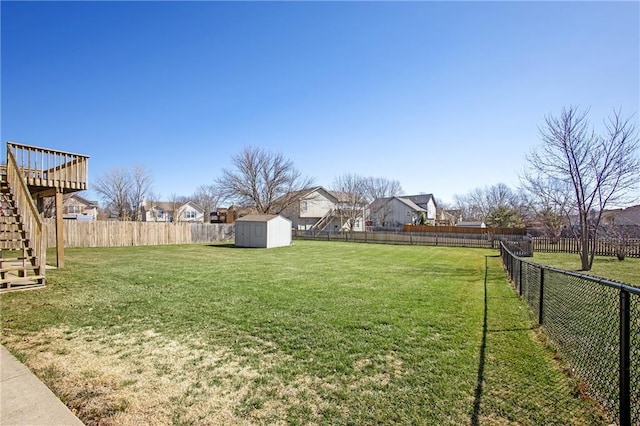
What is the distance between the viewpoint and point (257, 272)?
1052cm

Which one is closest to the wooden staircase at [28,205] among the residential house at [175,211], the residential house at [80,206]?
the residential house at [80,206]

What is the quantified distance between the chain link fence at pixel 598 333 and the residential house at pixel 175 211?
56767 mm

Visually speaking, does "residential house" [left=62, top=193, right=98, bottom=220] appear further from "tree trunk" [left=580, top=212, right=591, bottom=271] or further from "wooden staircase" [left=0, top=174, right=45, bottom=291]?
"tree trunk" [left=580, top=212, right=591, bottom=271]

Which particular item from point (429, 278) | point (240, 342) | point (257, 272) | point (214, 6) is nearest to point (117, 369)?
point (240, 342)

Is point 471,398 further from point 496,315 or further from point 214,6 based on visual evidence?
point 214,6

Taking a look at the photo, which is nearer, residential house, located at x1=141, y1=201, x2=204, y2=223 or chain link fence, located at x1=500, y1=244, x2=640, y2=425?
chain link fence, located at x1=500, y1=244, x2=640, y2=425

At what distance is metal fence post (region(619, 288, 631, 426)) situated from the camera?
2.24 meters

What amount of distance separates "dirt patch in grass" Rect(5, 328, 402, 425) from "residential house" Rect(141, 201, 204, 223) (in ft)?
180

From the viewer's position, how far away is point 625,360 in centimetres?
231

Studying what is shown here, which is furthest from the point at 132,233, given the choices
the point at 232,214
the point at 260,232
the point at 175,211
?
the point at 175,211

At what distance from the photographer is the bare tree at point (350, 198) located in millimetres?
40625

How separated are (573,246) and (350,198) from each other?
25415mm

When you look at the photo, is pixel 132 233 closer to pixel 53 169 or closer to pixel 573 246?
pixel 53 169

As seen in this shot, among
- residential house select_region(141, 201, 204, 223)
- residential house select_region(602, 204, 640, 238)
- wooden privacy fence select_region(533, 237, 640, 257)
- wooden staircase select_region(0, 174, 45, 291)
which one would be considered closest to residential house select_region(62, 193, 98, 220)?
residential house select_region(141, 201, 204, 223)
